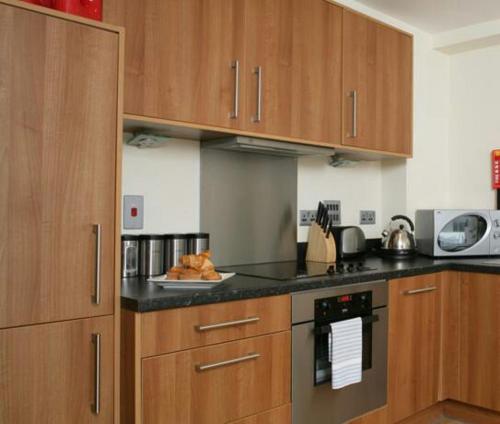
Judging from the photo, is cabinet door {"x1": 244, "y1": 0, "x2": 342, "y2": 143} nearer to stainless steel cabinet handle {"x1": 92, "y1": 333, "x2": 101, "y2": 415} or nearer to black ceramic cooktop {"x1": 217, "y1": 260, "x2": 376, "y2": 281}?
black ceramic cooktop {"x1": 217, "y1": 260, "x2": 376, "y2": 281}

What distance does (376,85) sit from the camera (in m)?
2.93

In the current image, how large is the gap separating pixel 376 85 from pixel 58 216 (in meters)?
2.02

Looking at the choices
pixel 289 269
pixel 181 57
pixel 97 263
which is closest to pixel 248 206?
pixel 289 269

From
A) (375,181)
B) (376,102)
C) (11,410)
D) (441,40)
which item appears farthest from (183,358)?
(441,40)

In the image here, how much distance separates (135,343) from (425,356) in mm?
1717

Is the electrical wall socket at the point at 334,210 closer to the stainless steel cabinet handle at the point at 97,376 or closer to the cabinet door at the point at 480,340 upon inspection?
the cabinet door at the point at 480,340

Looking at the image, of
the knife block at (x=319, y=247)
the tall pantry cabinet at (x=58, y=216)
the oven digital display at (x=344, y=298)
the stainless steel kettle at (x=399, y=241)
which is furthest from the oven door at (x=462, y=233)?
the tall pantry cabinet at (x=58, y=216)

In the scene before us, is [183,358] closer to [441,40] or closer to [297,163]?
[297,163]

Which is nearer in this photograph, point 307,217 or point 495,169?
point 307,217

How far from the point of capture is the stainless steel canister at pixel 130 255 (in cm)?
215

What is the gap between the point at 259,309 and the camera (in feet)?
6.32

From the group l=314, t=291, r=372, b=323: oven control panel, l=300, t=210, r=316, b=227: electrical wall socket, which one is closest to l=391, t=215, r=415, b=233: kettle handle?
l=300, t=210, r=316, b=227: electrical wall socket

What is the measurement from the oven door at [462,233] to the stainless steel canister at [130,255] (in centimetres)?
175

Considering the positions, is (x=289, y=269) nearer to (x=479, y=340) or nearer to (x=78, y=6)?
(x=479, y=340)
